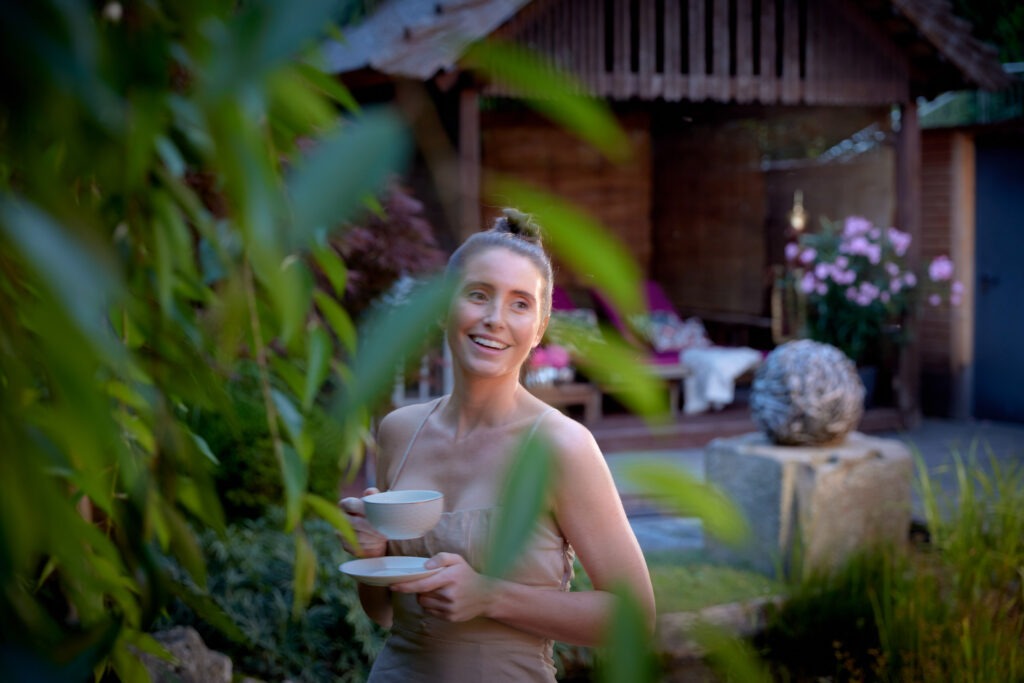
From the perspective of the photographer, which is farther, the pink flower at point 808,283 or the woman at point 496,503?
the pink flower at point 808,283

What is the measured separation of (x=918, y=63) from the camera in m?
9.01

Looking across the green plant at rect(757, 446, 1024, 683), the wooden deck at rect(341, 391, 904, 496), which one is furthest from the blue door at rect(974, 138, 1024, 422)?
the green plant at rect(757, 446, 1024, 683)

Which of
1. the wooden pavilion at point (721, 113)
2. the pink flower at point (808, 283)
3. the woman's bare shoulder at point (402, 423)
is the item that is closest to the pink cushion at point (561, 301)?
the wooden pavilion at point (721, 113)

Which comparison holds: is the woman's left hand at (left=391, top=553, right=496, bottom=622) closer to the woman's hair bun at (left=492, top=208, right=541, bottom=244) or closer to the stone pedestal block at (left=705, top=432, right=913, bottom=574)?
the woman's hair bun at (left=492, top=208, right=541, bottom=244)

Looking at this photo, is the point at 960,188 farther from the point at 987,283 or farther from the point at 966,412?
the point at 966,412

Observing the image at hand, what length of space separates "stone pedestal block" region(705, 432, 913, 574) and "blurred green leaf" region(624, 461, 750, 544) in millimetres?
3521

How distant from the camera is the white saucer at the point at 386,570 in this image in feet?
4.80

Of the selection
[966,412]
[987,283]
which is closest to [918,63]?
[987,283]

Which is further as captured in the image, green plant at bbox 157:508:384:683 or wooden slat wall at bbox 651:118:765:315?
wooden slat wall at bbox 651:118:765:315

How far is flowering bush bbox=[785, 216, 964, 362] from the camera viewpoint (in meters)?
8.97

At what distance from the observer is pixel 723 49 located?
836cm

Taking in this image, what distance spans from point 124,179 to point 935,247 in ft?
32.8

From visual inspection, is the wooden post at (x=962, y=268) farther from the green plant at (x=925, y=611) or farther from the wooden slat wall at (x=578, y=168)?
the green plant at (x=925, y=611)

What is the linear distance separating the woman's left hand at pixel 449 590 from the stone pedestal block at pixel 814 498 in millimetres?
2888
